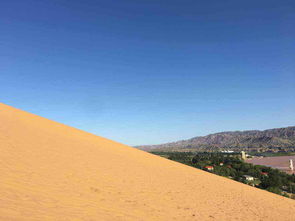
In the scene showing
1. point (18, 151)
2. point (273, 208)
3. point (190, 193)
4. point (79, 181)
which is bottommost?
point (273, 208)

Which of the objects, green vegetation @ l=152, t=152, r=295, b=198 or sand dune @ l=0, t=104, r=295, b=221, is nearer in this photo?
sand dune @ l=0, t=104, r=295, b=221

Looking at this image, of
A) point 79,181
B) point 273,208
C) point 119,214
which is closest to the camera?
point 119,214

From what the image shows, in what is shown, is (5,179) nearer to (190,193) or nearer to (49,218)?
(49,218)

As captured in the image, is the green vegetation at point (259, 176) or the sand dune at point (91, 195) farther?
the green vegetation at point (259, 176)

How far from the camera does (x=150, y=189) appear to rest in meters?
9.59

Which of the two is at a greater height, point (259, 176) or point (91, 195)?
point (91, 195)

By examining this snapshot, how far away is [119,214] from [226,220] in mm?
3831

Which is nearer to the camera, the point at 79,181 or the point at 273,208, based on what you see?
the point at 79,181

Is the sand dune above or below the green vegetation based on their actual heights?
Answer: above

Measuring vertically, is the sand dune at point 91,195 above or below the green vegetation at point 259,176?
above

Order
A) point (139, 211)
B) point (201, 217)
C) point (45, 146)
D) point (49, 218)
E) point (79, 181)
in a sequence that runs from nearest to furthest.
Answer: point (49, 218) < point (139, 211) < point (201, 217) < point (79, 181) < point (45, 146)

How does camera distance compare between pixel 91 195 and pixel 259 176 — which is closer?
pixel 91 195

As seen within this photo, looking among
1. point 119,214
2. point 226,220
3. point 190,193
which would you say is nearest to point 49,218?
point 119,214

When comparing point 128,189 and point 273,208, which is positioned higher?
point 128,189
